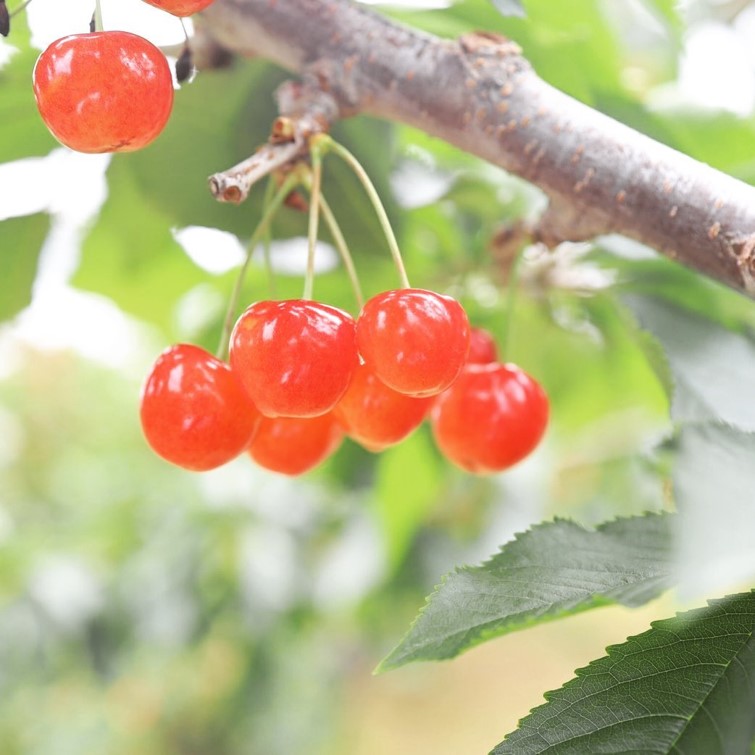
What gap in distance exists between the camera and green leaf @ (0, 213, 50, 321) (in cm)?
73

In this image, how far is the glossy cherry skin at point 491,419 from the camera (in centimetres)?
59

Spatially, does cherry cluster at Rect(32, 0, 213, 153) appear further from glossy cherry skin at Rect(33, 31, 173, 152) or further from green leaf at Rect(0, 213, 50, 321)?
green leaf at Rect(0, 213, 50, 321)

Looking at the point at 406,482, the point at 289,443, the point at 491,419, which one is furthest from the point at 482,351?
the point at 406,482

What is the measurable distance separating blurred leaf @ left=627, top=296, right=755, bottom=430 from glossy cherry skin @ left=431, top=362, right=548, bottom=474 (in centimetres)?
Result: 10

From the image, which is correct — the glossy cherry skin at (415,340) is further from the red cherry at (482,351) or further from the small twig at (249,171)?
the red cherry at (482,351)

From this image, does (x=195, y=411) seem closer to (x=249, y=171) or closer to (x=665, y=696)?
(x=249, y=171)

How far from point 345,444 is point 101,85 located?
0.60m

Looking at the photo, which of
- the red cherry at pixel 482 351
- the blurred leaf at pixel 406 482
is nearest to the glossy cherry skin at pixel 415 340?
the red cherry at pixel 482 351

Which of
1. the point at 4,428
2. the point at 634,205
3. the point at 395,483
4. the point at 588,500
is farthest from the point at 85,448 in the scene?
the point at 634,205

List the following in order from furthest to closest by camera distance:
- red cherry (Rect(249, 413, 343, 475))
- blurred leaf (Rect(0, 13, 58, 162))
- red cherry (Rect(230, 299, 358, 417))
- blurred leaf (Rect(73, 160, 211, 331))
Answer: blurred leaf (Rect(73, 160, 211, 331))
blurred leaf (Rect(0, 13, 58, 162))
red cherry (Rect(249, 413, 343, 475))
red cherry (Rect(230, 299, 358, 417))

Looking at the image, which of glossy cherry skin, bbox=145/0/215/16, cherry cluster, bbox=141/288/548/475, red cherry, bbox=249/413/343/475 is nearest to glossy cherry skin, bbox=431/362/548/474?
cherry cluster, bbox=141/288/548/475

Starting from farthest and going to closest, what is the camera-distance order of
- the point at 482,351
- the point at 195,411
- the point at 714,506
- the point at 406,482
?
the point at 406,482 → the point at 482,351 → the point at 195,411 → the point at 714,506

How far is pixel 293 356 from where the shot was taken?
0.42 metres

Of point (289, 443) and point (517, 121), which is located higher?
point (517, 121)
